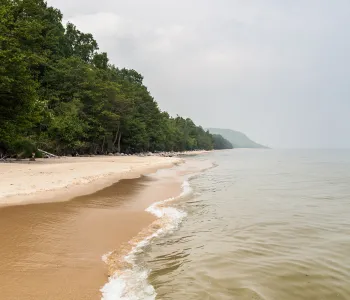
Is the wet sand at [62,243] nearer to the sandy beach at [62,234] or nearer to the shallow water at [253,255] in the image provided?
the sandy beach at [62,234]

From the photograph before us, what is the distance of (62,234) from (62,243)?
2.23ft

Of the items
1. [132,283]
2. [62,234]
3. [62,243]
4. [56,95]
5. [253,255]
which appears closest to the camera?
[132,283]

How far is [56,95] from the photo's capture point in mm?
44875

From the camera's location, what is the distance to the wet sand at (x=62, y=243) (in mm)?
4359

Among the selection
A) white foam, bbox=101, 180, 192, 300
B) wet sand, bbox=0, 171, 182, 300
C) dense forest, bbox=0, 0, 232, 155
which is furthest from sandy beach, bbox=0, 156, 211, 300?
dense forest, bbox=0, 0, 232, 155

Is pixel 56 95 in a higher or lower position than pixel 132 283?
higher

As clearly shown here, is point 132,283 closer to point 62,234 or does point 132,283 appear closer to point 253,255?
point 253,255

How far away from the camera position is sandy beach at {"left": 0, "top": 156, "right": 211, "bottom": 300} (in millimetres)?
4461

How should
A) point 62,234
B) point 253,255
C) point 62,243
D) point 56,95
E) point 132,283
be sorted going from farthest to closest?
1. point 56,95
2. point 62,234
3. point 62,243
4. point 253,255
5. point 132,283

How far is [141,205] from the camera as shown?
11547 millimetres

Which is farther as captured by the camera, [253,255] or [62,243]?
[62,243]

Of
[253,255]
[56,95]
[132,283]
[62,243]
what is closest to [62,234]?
[62,243]

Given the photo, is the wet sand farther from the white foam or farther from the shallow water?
the shallow water

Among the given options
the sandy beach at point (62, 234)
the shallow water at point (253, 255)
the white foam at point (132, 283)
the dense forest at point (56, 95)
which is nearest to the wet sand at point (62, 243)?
the sandy beach at point (62, 234)
